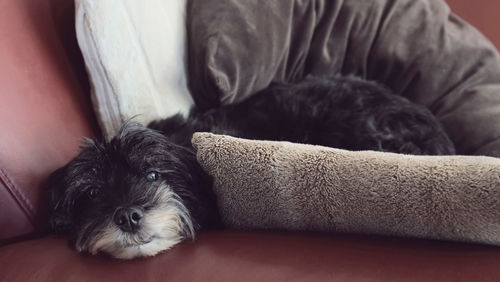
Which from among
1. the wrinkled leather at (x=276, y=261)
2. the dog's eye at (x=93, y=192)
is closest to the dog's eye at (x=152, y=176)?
the dog's eye at (x=93, y=192)

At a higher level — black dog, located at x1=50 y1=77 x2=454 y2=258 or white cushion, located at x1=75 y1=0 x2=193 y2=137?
white cushion, located at x1=75 y1=0 x2=193 y2=137

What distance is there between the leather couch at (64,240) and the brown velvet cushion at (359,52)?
37 cm

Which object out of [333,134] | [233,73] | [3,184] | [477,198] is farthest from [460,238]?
[3,184]

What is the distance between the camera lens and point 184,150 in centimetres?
131

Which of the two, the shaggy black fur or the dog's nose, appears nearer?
the dog's nose

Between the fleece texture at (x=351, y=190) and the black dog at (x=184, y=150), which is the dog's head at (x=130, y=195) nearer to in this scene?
the black dog at (x=184, y=150)

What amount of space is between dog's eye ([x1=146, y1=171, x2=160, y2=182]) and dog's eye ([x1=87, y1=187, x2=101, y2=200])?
0.38 ft

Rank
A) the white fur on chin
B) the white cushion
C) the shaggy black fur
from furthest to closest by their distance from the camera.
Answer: the shaggy black fur < the white cushion < the white fur on chin

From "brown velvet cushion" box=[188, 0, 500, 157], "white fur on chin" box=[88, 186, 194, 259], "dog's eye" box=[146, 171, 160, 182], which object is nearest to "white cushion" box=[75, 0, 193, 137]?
"brown velvet cushion" box=[188, 0, 500, 157]

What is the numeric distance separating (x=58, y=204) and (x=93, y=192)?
0.08m

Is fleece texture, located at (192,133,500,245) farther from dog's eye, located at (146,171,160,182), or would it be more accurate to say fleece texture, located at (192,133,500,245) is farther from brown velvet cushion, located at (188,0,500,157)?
brown velvet cushion, located at (188,0,500,157)

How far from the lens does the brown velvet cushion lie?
146cm

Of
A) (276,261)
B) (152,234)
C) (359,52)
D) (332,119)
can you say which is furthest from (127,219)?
(359,52)

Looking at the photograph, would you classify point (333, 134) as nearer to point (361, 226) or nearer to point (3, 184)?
A: point (361, 226)
